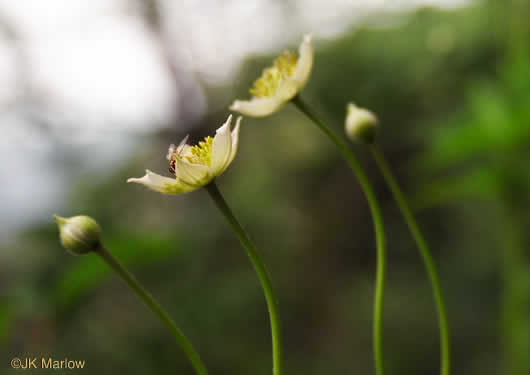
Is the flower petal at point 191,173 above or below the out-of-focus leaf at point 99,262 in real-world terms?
above

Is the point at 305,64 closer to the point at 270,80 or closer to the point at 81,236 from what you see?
the point at 270,80

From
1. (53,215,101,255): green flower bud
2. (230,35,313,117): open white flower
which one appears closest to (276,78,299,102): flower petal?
(230,35,313,117): open white flower

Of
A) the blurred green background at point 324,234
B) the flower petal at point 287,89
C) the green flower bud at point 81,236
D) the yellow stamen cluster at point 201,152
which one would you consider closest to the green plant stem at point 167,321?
the green flower bud at point 81,236

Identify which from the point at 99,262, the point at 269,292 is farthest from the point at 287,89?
the point at 99,262

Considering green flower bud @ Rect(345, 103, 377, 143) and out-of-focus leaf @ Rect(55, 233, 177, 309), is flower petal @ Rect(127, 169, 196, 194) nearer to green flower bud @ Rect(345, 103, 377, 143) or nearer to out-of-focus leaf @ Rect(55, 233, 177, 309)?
green flower bud @ Rect(345, 103, 377, 143)

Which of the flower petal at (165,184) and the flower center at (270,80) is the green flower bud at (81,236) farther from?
the flower center at (270,80)

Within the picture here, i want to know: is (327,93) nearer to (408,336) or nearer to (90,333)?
(408,336)
